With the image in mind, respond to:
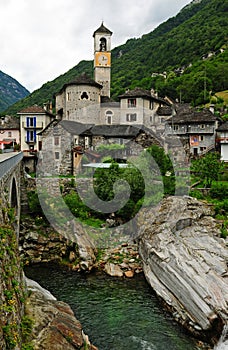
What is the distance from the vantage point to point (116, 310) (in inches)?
995

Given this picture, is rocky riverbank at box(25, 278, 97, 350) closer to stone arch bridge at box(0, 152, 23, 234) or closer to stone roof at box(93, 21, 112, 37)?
stone arch bridge at box(0, 152, 23, 234)

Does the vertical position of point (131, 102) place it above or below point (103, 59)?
below

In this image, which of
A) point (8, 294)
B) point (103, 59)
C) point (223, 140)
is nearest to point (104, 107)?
point (103, 59)

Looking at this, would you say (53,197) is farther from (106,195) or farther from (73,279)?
(73,279)

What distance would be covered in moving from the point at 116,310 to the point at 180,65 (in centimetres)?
13049

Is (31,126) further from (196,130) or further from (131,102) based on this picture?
(196,130)

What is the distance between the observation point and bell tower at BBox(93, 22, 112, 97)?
67.9 metres

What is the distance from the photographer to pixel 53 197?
4281 centimetres

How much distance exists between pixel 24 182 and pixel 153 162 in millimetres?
15971

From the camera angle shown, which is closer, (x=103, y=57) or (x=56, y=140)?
(x=56, y=140)

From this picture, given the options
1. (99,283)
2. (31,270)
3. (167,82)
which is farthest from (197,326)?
(167,82)

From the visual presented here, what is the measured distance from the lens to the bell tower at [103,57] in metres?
67.9

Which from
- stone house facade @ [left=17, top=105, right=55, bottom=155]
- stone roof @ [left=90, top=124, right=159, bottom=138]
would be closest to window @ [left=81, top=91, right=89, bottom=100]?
stone roof @ [left=90, top=124, right=159, bottom=138]

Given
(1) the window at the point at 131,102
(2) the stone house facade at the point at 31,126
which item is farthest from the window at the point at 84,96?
(2) the stone house facade at the point at 31,126
